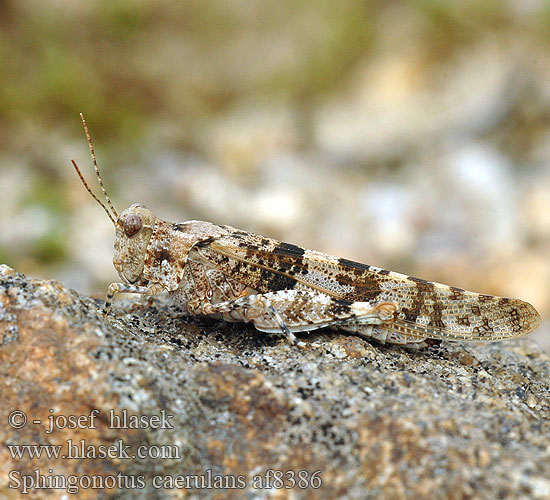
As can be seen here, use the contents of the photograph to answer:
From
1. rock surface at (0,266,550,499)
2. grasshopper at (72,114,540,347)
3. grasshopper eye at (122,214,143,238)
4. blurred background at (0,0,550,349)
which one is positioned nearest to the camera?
rock surface at (0,266,550,499)

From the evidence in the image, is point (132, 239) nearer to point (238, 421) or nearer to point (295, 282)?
point (295, 282)

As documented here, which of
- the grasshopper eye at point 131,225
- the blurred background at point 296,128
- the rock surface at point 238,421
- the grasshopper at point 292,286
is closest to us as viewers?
the rock surface at point 238,421

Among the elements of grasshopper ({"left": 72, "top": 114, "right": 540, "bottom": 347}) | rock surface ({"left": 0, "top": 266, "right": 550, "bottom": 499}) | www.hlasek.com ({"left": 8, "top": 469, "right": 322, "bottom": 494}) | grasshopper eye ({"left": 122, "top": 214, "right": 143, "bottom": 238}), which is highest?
grasshopper eye ({"left": 122, "top": 214, "right": 143, "bottom": 238})

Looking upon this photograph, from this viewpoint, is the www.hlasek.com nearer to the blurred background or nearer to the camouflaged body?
the camouflaged body

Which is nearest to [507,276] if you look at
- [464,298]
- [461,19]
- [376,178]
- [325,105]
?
[376,178]

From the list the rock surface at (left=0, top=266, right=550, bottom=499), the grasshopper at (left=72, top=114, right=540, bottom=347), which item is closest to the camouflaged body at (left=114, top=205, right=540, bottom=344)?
the grasshopper at (left=72, top=114, right=540, bottom=347)

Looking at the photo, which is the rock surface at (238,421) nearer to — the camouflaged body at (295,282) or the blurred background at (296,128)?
the camouflaged body at (295,282)

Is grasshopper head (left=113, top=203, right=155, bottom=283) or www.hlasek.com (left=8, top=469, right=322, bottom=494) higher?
grasshopper head (left=113, top=203, right=155, bottom=283)

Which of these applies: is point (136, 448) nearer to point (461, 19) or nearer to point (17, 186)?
point (17, 186)

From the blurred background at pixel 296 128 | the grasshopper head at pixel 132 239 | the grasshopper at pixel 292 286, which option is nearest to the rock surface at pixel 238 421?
the grasshopper at pixel 292 286
